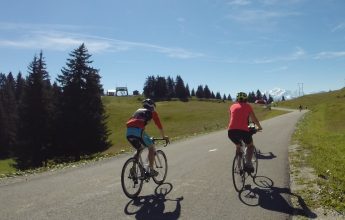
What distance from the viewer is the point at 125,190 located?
975cm

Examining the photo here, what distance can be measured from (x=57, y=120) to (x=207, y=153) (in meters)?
29.9

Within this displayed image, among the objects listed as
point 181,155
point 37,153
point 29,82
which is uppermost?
point 29,82

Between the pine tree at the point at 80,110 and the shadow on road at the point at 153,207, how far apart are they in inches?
1346

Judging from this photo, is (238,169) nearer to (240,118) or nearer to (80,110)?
(240,118)

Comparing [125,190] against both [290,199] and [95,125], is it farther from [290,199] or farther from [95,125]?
[95,125]

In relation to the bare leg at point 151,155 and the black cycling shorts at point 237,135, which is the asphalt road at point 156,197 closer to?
the bare leg at point 151,155

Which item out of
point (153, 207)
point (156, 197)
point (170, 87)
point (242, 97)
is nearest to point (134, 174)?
point (156, 197)

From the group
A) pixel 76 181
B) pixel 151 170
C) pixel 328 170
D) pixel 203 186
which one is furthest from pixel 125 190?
pixel 328 170

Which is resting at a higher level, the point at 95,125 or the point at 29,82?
the point at 29,82

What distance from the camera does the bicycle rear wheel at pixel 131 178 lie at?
9803mm

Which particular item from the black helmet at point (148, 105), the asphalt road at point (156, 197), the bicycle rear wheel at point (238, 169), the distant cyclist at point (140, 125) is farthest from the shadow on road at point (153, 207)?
the black helmet at point (148, 105)

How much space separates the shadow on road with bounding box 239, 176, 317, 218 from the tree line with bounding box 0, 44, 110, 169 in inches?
1377

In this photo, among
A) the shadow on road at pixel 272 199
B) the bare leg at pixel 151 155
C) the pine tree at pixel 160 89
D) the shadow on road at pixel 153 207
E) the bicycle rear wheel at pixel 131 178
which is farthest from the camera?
the pine tree at pixel 160 89

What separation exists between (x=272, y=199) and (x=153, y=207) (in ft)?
9.02
